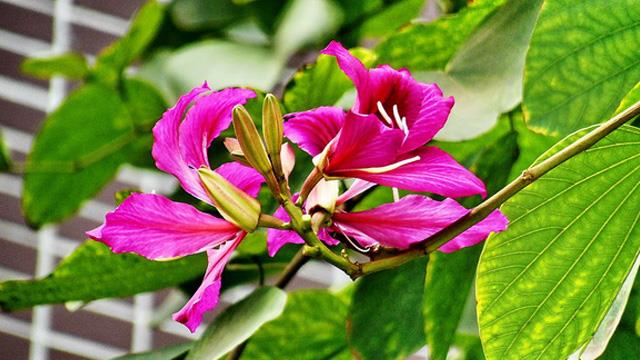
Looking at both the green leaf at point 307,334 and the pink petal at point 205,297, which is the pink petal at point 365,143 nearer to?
the pink petal at point 205,297

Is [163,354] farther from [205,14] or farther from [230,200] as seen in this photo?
[205,14]

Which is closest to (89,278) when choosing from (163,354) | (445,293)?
(163,354)

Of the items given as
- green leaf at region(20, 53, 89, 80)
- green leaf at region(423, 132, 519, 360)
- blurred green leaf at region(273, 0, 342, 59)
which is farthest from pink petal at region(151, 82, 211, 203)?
green leaf at region(20, 53, 89, 80)

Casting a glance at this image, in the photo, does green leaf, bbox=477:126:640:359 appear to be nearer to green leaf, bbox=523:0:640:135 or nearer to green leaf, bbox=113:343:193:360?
green leaf, bbox=523:0:640:135

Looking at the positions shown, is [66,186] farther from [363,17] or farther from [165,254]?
[165,254]

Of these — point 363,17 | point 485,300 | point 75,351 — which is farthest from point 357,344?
point 75,351

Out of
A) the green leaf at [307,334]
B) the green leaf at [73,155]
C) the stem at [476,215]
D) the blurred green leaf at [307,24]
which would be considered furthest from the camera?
the green leaf at [73,155]

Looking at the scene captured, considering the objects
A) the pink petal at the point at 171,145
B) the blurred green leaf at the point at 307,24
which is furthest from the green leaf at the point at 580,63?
the blurred green leaf at the point at 307,24
